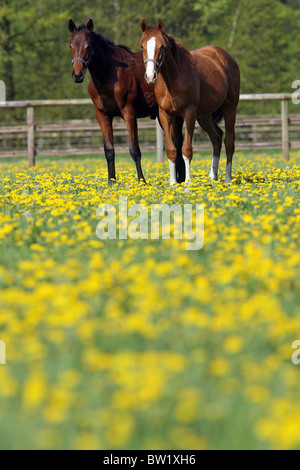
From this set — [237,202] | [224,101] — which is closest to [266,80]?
[224,101]

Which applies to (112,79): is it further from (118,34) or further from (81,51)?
(118,34)

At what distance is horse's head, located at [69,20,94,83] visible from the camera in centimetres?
934

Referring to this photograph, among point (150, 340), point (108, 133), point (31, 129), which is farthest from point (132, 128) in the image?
point (31, 129)

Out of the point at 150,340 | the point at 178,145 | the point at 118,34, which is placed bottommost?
the point at 150,340

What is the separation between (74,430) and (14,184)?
8.32 meters

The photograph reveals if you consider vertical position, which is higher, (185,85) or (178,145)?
(185,85)

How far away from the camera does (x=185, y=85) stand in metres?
9.07

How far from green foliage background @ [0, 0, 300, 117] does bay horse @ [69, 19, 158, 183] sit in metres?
22.4

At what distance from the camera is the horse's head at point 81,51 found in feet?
30.6

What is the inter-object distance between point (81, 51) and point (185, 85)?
4.83ft

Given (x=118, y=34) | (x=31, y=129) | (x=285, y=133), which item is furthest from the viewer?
(x=118, y=34)

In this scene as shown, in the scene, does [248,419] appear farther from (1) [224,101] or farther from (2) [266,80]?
(2) [266,80]

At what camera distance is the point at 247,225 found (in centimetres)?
627

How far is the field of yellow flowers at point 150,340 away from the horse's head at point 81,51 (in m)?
3.75
